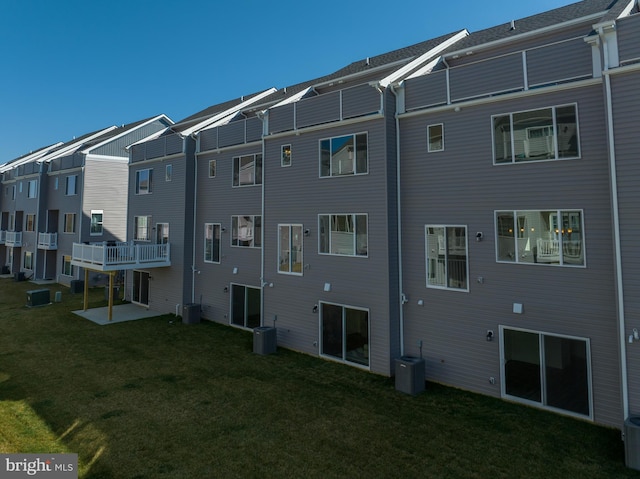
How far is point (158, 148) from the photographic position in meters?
19.2

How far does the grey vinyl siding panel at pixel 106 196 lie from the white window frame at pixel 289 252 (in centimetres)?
1982

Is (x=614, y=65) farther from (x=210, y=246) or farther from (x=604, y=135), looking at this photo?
(x=210, y=246)

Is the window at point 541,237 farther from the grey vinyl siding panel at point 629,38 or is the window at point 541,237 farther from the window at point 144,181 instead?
the window at point 144,181

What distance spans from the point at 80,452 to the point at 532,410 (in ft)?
31.8

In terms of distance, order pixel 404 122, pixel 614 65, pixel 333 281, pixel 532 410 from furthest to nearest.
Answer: pixel 333 281 → pixel 404 122 → pixel 532 410 → pixel 614 65

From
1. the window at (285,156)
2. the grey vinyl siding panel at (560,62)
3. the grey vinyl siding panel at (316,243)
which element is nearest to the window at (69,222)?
the grey vinyl siding panel at (316,243)

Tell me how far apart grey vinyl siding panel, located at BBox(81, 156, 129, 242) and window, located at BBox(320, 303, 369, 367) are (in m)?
22.2

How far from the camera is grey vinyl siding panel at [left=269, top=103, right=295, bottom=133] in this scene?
1319cm

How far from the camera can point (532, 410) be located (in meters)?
8.45

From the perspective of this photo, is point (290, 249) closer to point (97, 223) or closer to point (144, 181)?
point (144, 181)

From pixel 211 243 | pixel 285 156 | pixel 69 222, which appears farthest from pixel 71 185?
pixel 285 156

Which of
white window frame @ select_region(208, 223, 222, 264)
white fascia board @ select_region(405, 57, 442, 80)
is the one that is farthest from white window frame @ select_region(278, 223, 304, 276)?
white fascia board @ select_region(405, 57, 442, 80)

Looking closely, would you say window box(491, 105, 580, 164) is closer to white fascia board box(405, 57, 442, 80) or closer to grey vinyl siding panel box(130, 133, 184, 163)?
white fascia board box(405, 57, 442, 80)

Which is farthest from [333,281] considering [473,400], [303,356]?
[473,400]
